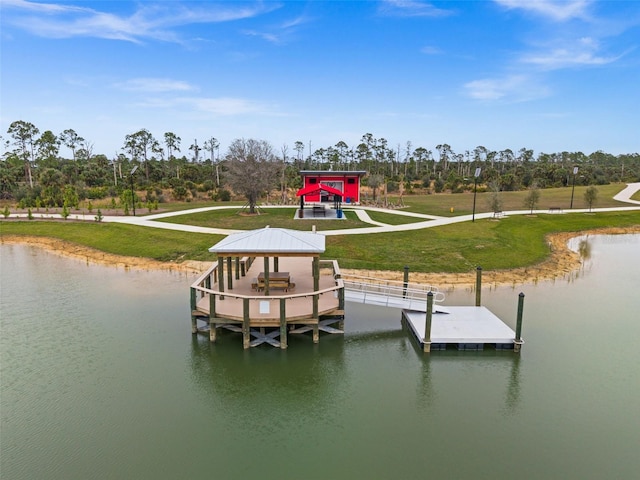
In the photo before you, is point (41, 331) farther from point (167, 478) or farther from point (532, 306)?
point (532, 306)

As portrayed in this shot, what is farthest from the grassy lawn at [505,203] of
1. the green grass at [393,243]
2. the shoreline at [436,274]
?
the shoreline at [436,274]

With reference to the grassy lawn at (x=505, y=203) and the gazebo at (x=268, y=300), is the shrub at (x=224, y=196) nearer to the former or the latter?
the grassy lawn at (x=505, y=203)

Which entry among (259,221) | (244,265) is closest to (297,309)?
(244,265)

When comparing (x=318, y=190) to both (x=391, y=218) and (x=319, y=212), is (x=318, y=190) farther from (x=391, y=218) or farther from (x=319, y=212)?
(x=391, y=218)

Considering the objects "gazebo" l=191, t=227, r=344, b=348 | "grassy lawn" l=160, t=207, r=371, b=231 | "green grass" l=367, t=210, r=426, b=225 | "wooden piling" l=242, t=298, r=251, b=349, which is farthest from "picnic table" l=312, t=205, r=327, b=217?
"wooden piling" l=242, t=298, r=251, b=349

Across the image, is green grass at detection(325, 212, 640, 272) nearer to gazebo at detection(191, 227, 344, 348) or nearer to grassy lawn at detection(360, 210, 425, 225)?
grassy lawn at detection(360, 210, 425, 225)
